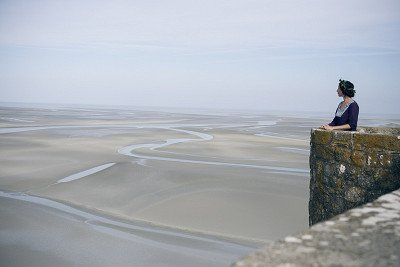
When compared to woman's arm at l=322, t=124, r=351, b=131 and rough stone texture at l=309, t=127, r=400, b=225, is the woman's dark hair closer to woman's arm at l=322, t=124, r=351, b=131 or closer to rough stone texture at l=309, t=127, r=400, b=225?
woman's arm at l=322, t=124, r=351, b=131

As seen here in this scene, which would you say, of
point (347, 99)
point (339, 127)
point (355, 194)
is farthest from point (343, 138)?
point (347, 99)

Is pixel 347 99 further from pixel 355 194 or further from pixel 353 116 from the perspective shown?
pixel 355 194

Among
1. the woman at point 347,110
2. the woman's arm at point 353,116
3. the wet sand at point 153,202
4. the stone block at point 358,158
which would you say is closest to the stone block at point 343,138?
the stone block at point 358,158

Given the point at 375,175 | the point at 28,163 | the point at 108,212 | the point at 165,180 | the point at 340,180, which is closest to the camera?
the point at 375,175

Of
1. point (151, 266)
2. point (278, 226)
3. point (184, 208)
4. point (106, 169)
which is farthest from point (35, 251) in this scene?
point (106, 169)

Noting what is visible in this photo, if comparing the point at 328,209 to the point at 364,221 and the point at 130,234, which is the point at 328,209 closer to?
the point at 364,221

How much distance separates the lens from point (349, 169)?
4594 millimetres

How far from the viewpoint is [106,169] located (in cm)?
1416

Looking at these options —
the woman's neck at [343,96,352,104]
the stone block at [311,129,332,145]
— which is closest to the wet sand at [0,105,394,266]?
the stone block at [311,129,332,145]

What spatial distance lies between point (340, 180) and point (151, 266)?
3656 millimetres

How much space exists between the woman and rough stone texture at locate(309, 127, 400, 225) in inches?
23.1

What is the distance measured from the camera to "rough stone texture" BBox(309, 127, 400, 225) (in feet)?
13.9

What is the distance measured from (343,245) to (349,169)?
3.17 m

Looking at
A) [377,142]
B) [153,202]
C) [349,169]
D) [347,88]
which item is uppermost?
[347,88]
